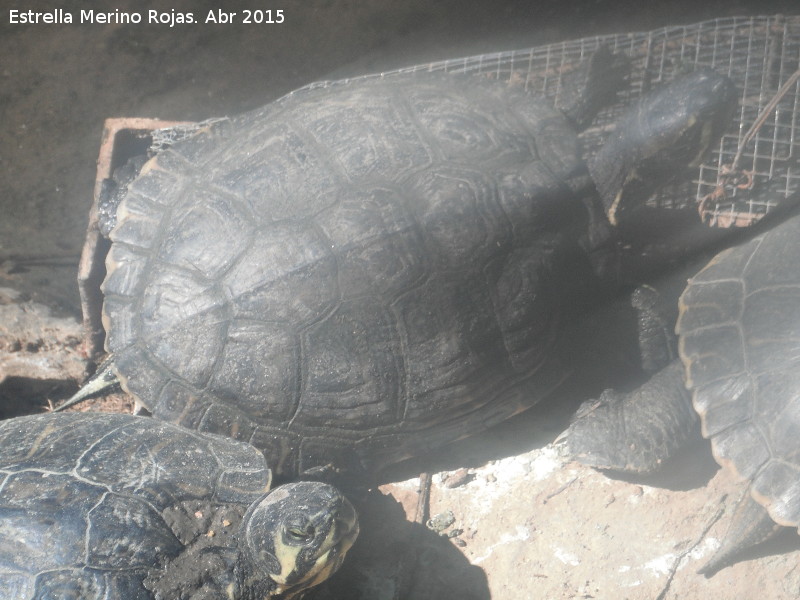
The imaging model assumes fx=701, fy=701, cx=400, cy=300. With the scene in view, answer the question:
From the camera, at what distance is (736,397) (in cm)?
262

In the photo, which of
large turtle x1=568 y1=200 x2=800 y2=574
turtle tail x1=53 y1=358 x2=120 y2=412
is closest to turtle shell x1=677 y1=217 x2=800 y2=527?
large turtle x1=568 y1=200 x2=800 y2=574

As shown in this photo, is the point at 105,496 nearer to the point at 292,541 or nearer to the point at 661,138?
the point at 292,541

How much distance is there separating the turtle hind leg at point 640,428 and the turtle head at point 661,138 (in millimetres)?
756

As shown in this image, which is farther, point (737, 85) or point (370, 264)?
point (737, 85)

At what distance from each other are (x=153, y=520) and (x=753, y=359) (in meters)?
2.22

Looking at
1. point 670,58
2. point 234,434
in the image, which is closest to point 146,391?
point 234,434

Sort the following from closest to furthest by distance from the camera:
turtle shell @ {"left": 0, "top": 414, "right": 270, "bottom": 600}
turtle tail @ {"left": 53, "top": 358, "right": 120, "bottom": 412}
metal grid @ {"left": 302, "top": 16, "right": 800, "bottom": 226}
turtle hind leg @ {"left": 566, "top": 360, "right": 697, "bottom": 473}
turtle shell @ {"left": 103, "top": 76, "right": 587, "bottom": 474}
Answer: turtle shell @ {"left": 0, "top": 414, "right": 270, "bottom": 600}, turtle shell @ {"left": 103, "top": 76, "right": 587, "bottom": 474}, turtle hind leg @ {"left": 566, "top": 360, "right": 697, "bottom": 473}, turtle tail @ {"left": 53, "top": 358, "right": 120, "bottom": 412}, metal grid @ {"left": 302, "top": 16, "right": 800, "bottom": 226}

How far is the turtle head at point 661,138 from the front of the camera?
2922mm

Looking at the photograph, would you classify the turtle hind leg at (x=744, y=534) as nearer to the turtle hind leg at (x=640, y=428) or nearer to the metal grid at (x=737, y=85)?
the turtle hind leg at (x=640, y=428)

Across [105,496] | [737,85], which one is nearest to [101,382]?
[105,496]

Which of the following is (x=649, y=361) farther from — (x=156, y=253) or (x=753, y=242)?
(x=156, y=253)

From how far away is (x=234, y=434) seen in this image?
2.69 m

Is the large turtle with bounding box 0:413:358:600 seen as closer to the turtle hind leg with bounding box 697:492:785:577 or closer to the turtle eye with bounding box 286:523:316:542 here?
the turtle eye with bounding box 286:523:316:542

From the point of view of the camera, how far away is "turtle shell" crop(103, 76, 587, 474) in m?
2.65
